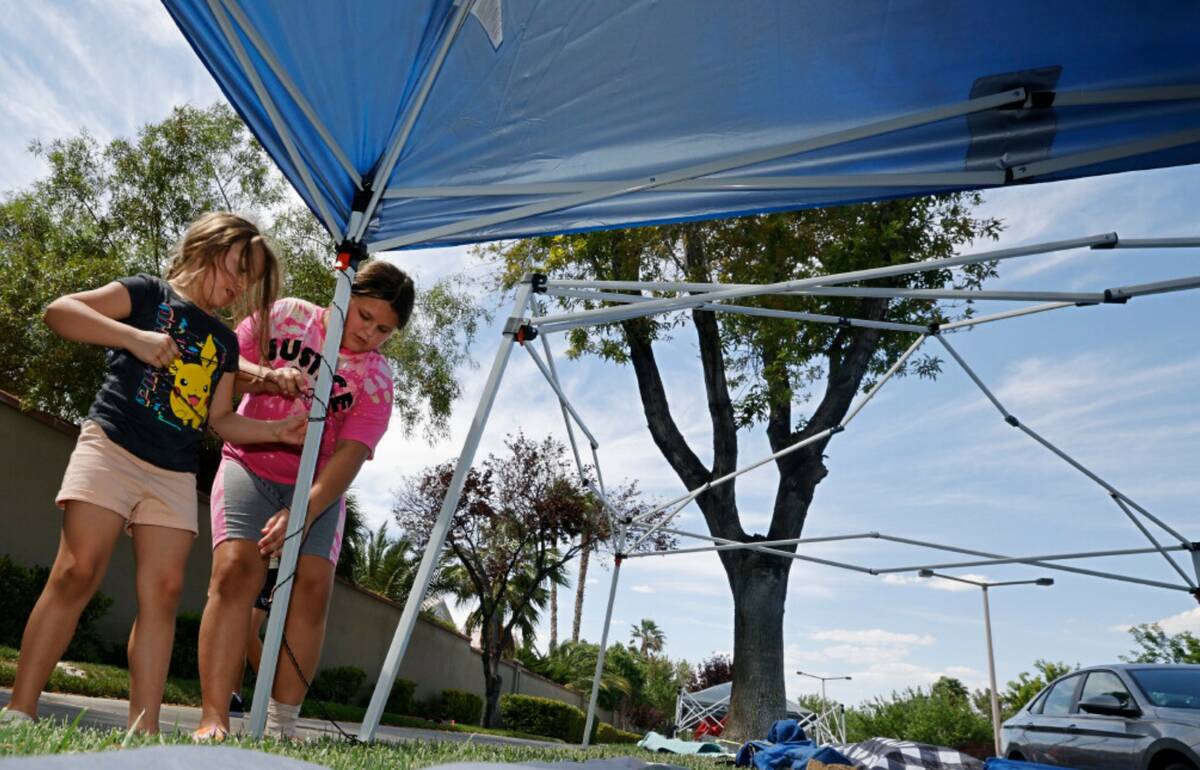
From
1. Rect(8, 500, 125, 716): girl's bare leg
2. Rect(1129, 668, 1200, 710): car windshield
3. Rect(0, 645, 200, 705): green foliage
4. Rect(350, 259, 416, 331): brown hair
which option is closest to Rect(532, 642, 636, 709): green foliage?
Rect(0, 645, 200, 705): green foliage

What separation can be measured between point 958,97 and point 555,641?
125 ft

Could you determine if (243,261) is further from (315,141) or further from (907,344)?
(907,344)

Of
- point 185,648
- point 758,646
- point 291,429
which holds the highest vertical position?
point 758,646

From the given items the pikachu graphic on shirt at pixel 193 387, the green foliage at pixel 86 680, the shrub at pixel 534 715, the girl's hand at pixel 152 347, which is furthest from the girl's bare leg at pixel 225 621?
the shrub at pixel 534 715

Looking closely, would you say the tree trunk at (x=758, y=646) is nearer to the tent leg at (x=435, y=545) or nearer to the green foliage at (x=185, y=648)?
the green foliage at (x=185, y=648)

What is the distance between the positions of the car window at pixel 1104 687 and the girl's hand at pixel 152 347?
253 inches

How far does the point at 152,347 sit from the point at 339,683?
14380 millimetres

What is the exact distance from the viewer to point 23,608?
8.95 metres

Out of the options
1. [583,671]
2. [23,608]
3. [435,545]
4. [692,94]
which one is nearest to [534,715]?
[23,608]

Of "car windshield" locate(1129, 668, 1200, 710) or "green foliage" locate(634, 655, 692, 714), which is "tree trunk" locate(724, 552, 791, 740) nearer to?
"car windshield" locate(1129, 668, 1200, 710)

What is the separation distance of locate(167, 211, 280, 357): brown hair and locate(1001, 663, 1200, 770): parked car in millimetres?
5747

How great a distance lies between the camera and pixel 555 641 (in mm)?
38281

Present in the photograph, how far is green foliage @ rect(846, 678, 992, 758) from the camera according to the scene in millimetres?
25609

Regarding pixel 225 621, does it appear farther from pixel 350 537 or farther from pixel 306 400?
pixel 350 537
